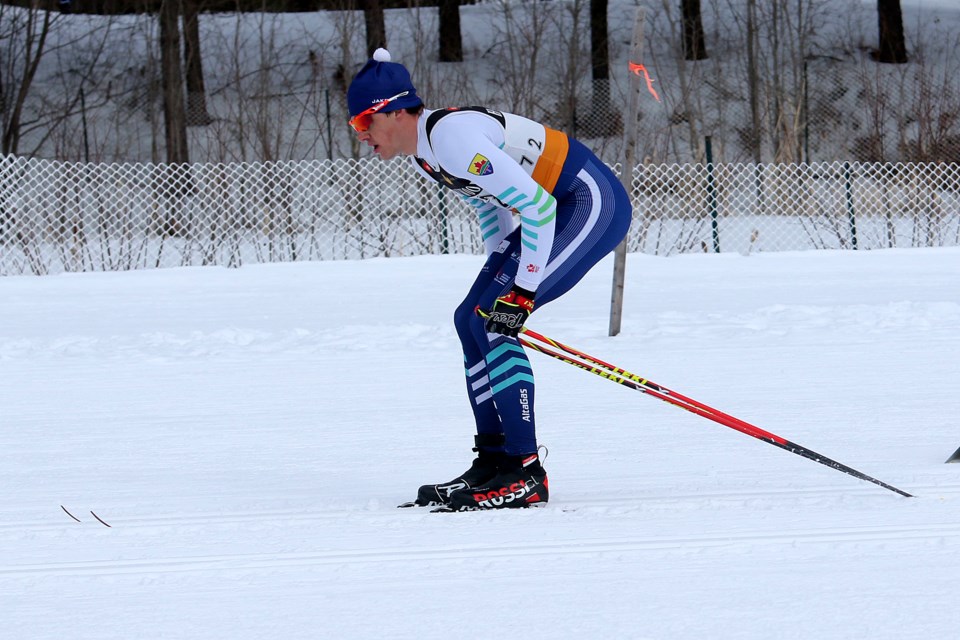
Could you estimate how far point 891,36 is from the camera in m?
20.6

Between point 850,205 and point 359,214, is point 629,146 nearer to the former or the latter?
point 359,214

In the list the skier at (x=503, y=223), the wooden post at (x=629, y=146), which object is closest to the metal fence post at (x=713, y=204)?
the wooden post at (x=629, y=146)

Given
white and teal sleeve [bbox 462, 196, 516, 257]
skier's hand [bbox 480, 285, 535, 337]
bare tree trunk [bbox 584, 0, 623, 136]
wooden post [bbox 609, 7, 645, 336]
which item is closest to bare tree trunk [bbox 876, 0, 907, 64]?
bare tree trunk [bbox 584, 0, 623, 136]

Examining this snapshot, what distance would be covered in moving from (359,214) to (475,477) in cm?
956

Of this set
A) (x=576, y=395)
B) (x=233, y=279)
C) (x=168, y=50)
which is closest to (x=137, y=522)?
(x=576, y=395)

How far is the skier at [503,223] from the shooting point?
3.10 m

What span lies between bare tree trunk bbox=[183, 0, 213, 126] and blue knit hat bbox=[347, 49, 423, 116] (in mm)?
13355

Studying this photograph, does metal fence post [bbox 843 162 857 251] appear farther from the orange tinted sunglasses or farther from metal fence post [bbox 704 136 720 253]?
the orange tinted sunglasses

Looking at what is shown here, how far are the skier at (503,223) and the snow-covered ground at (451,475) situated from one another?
0.23m

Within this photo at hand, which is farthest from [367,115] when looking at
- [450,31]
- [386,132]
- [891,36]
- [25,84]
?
[891,36]

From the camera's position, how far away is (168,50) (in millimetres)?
16344

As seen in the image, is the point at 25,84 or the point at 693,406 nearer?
the point at 693,406

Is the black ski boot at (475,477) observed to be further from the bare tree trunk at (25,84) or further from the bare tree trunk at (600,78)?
the bare tree trunk at (600,78)

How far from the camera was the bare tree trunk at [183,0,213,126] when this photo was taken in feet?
53.4
